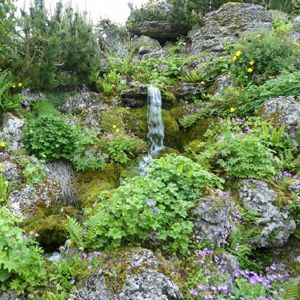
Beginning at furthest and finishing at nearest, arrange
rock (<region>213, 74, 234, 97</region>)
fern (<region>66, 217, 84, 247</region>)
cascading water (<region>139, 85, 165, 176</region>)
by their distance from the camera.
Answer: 1. rock (<region>213, 74, 234, 97</region>)
2. cascading water (<region>139, 85, 165, 176</region>)
3. fern (<region>66, 217, 84, 247</region>)

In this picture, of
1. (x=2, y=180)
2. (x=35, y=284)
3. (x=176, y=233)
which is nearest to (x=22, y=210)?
(x=2, y=180)

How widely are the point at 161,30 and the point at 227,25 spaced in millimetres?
2653

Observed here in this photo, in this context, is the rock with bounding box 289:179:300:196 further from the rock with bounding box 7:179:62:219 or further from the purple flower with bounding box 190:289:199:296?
the rock with bounding box 7:179:62:219

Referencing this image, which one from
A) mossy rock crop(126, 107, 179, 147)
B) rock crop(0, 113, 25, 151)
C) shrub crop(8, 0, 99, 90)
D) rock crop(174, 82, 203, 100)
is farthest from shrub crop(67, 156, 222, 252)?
rock crop(174, 82, 203, 100)

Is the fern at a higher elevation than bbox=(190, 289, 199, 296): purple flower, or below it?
higher

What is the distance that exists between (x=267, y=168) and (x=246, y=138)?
0.61m

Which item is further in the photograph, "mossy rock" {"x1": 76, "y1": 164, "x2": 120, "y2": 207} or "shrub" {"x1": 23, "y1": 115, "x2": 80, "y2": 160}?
"shrub" {"x1": 23, "y1": 115, "x2": 80, "y2": 160}

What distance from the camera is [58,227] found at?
4.73 meters

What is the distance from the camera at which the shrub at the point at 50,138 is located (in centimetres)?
671

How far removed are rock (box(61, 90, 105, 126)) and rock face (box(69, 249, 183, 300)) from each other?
5045 millimetres

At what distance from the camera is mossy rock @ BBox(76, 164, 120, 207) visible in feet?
20.7

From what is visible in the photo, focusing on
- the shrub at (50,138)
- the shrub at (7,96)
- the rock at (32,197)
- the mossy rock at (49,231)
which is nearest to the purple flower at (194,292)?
the mossy rock at (49,231)

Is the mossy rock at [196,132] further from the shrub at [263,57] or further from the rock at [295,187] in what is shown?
the rock at [295,187]

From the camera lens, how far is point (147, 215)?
3934mm
